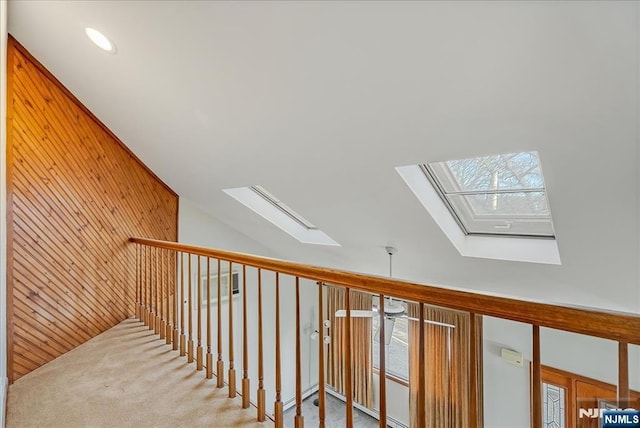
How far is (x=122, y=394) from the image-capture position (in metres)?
2.14

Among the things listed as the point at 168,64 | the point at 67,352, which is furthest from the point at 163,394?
the point at 168,64

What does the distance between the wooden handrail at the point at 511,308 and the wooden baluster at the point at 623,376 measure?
2 cm

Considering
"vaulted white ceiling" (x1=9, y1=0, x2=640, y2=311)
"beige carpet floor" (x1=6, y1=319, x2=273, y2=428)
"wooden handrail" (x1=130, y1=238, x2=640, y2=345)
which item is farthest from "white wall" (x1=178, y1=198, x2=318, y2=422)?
"wooden handrail" (x1=130, y1=238, x2=640, y2=345)

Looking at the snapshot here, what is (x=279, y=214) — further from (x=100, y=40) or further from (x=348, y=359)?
(x=348, y=359)

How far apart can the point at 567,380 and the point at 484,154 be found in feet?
10.3

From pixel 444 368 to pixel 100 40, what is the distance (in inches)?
207

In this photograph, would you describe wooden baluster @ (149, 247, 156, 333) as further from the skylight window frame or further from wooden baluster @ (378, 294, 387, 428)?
wooden baluster @ (378, 294, 387, 428)

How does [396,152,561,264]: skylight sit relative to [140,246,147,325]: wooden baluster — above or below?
above

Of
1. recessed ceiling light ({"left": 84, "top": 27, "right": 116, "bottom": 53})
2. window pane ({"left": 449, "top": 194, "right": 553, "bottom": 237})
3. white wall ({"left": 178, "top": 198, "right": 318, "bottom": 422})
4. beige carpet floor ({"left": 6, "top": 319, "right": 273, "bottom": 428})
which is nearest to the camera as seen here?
beige carpet floor ({"left": 6, "top": 319, "right": 273, "bottom": 428})

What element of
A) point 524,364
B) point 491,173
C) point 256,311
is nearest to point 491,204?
point 491,173

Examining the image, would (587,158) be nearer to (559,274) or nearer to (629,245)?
(629,245)

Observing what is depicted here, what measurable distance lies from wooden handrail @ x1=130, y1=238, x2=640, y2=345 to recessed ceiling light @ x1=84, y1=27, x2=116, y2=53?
82.7 inches

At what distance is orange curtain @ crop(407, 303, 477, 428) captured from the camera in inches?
174

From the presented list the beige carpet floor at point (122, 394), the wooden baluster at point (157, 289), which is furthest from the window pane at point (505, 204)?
the wooden baluster at point (157, 289)
